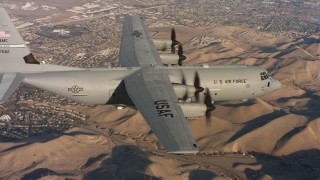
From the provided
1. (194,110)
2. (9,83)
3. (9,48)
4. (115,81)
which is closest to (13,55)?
(9,48)

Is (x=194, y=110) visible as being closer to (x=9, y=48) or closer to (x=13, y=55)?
(x=13, y=55)

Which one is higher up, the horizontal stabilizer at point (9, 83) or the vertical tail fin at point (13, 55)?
the vertical tail fin at point (13, 55)

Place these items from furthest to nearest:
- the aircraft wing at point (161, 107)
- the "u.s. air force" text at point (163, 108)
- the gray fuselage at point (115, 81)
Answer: the gray fuselage at point (115, 81) < the "u.s. air force" text at point (163, 108) < the aircraft wing at point (161, 107)

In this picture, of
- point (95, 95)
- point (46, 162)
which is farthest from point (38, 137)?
point (95, 95)

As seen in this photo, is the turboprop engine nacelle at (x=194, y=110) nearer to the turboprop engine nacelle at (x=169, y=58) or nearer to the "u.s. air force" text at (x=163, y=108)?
the "u.s. air force" text at (x=163, y=108)

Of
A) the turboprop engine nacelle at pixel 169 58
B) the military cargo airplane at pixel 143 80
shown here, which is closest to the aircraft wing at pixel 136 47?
the military cargo airplane at pixel 143 80

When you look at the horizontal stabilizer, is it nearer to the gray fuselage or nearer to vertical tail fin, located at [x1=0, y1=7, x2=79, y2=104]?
vertical tail fin, located at [x1=0, y1=7, x2=79, y2=104]

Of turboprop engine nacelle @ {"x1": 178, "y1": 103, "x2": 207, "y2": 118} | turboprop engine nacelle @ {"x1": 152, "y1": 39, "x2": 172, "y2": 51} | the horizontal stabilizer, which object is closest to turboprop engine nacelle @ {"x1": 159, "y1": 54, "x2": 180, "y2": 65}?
turboprop engine nacelle @ {"x1": 152, "y1": 39, "x2": 172, "y2": 51}

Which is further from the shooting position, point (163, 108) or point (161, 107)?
point (161, 107)
